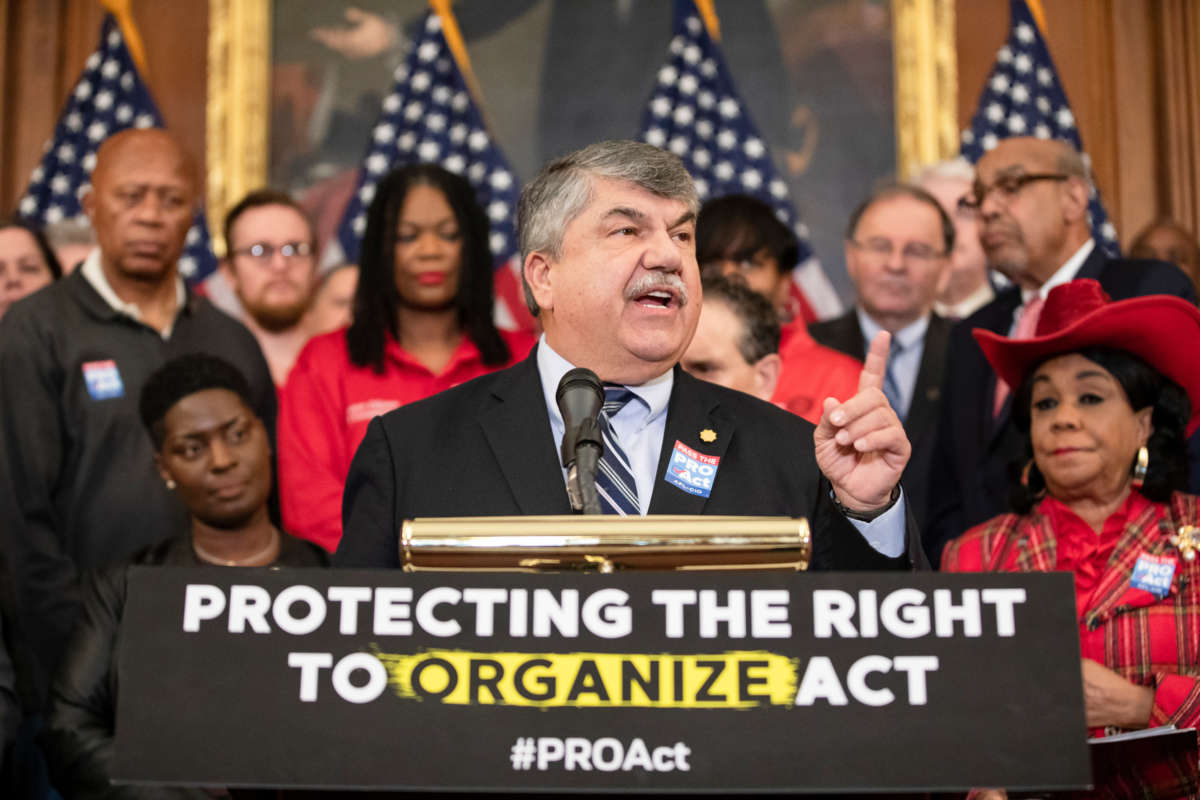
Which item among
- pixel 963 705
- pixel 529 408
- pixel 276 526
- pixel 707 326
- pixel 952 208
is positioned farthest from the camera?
pixel 952 208

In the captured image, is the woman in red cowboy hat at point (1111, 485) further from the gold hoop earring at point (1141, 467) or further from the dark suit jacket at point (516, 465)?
the dark suit jacket at point (516, 465)

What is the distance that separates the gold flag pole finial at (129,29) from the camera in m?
7.27

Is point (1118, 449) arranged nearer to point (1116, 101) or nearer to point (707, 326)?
point (707, 326)

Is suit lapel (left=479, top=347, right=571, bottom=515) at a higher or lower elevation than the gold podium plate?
higher

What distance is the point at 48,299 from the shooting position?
14.3 ft

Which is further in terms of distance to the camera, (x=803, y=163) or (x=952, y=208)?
(x=803, y=163)

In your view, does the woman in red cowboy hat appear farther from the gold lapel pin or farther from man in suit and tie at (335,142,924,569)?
man in suit and tie at (335,142,924,569)

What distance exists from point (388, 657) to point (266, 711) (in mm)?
136

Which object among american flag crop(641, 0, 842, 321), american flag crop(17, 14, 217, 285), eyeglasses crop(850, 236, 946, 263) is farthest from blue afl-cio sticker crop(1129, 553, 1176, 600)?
american flag crop(17, 14, 217, 285)

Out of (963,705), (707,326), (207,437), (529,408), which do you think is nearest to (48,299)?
(207,437)

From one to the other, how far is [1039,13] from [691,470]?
583 centimetres

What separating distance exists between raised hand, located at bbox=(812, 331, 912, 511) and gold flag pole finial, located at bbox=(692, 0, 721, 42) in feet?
17.8

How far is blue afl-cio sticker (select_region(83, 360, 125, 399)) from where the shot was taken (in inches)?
166

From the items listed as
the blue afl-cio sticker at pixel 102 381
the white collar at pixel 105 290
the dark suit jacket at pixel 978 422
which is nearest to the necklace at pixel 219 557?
the blue afl-cio sticker at pixel 102 381
